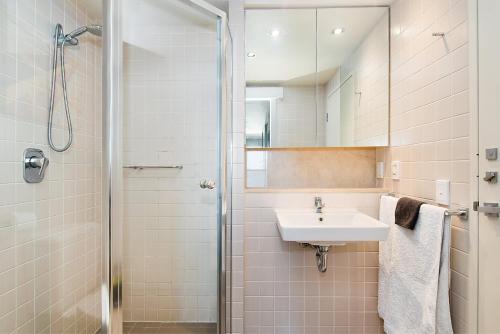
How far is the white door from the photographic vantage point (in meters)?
1.01

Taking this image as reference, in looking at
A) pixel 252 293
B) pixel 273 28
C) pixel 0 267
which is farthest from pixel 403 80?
pixel 0 267

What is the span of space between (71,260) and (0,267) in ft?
0.94

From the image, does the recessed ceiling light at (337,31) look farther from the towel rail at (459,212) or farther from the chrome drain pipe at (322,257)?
the chrome drain pipe at (322,257)

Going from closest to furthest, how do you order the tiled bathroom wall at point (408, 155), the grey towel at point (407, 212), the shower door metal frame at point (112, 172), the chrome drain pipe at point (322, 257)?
the shower door metal frame at point (112, 172) < the tiled bathroom wall at point (408, 155) < the grey towel at point (407, 212) < the chrome drain pipe at point (322, 257)

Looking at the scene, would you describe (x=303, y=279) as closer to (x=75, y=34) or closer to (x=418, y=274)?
(x=418, y=274)

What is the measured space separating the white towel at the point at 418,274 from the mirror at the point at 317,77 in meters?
0.57

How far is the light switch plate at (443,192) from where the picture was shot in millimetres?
1250

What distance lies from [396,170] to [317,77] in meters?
0.79

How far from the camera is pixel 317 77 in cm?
183

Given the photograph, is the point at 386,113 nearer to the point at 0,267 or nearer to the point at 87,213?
the point at 87,213

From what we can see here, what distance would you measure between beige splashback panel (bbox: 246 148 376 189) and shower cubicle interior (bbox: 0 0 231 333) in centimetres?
47

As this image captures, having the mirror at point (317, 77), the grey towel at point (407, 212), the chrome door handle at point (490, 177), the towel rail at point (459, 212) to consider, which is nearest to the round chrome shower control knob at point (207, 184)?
the mirror at point (317, 77)

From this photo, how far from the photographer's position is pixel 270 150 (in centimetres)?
196

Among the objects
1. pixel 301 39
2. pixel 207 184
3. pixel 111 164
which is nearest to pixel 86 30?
pixel 111 164
